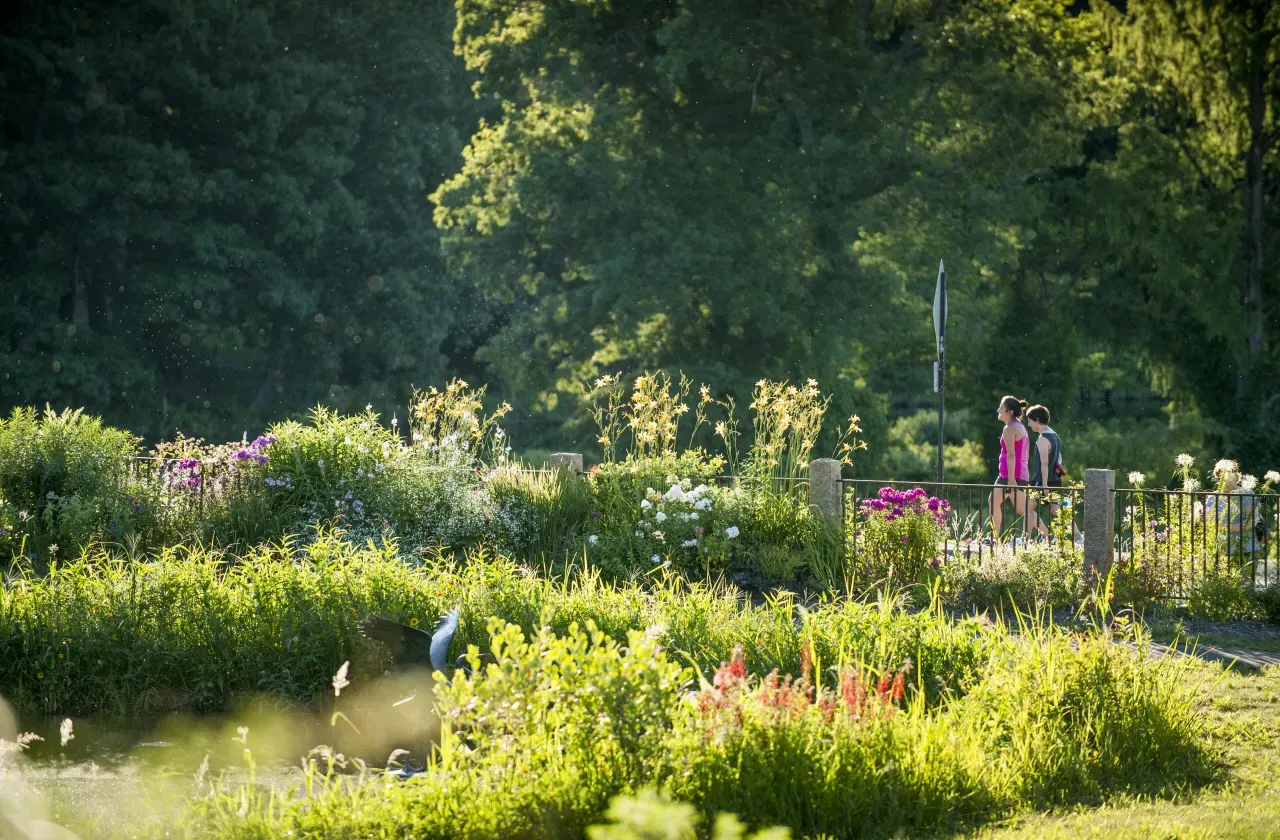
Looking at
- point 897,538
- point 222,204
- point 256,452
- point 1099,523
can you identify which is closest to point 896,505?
point 897,538

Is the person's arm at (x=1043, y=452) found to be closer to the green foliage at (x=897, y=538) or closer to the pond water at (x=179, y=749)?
the green foliage at (x=897, y=538)

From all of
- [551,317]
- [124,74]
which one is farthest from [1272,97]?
[124,74]

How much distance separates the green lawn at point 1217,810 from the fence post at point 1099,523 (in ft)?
11.5

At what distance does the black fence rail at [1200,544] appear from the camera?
1026cm

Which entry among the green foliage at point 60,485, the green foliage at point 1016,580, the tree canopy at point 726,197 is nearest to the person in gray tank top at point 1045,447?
the green foliage at point 1016,580

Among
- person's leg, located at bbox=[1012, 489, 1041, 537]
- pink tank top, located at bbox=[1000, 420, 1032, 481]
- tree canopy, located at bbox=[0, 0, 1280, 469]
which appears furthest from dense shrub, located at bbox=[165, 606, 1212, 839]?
tree canopy, located at bbox=[0, 0, 1280, 469]

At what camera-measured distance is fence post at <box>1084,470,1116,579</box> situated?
34.1 ft

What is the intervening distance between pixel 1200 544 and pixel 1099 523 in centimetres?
113

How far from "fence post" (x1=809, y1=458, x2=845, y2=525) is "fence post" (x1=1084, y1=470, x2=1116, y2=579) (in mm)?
2005

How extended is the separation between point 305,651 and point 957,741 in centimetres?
409

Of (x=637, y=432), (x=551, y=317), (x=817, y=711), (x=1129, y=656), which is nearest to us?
(x=817, y=711)

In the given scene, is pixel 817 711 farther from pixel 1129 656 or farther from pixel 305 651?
pixel 305 651

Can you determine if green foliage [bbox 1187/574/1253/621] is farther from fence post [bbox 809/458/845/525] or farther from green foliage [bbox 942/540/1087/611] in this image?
fence post [bbox 809/458/845/525]

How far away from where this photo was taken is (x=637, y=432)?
1255 cm
